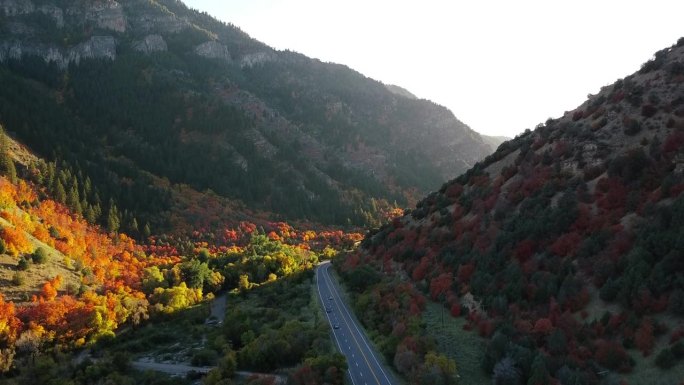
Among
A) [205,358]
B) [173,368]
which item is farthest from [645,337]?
[173,368]

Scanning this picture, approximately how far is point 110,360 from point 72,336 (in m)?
11.9

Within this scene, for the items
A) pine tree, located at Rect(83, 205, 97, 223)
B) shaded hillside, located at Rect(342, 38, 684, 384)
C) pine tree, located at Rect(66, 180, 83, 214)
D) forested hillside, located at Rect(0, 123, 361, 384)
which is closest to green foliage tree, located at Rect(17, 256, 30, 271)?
forested hillside, located at Rect(0, 123, 361, 384)

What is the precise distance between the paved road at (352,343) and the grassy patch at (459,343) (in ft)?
18.5

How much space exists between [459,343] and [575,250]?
12.8 meters

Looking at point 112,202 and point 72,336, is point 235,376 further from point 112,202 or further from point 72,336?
point 112,202

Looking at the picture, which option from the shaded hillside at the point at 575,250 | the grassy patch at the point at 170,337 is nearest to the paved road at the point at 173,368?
the grassy patch at the point at 170,337

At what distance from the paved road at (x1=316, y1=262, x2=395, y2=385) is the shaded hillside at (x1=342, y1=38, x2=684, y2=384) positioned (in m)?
1.95

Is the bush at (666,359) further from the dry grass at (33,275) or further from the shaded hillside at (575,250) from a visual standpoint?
the dry grass at (33,275)

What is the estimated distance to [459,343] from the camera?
40969 millimetres

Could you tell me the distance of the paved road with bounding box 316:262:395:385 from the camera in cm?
4059

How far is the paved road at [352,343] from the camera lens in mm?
40594

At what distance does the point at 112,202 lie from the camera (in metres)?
141

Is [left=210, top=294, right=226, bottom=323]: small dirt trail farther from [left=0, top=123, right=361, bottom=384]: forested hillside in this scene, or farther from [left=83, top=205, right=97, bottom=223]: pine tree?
[left=83, top=205, right=97, bottom=223]: pine tree

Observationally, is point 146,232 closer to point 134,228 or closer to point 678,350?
point 134,228
